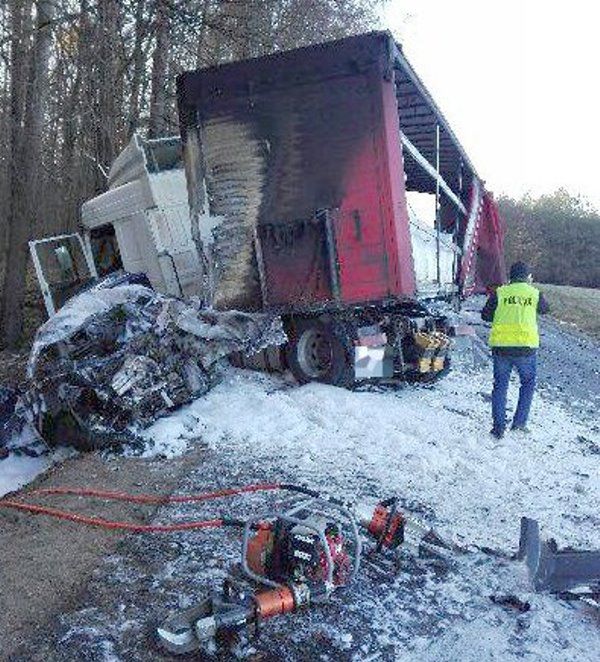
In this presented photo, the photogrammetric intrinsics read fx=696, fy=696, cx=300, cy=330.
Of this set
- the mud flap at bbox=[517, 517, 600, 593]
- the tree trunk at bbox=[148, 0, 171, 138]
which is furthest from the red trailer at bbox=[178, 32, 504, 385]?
the tree trunk at bbox=[148, 0, 171, 138]

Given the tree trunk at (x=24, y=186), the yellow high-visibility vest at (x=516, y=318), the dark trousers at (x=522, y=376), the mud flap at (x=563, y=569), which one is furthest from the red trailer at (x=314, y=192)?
the tree trunk at (x=24, y=186)

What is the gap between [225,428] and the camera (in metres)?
6.25

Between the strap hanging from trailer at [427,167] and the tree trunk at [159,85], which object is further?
the tree trunk at [159,85]

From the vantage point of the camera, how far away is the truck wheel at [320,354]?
7.52 meters

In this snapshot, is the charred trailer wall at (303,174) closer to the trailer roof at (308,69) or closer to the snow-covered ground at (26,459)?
the trailer roof at (308,69)

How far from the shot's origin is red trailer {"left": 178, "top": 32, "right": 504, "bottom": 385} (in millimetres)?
6648

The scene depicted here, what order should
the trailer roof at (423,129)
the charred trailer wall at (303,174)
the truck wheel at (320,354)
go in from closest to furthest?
the charred trailer wall at (303,174), the trailer roof at (423,129), the truck wheel at (320,354)

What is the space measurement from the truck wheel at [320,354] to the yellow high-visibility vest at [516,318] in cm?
154

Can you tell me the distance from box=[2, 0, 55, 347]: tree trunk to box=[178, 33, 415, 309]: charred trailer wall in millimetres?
6271

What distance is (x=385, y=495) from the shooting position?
15.9 ft

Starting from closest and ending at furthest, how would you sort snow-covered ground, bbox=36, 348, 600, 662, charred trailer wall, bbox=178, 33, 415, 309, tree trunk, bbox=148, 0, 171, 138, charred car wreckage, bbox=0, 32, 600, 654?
snow-covered ground, bbox=36, 348, 600, 662
charred car wreckage, bbox=0, 32, 600, 654
charred trailer wall, bbox=178, 33, 415, 309
tree trunk, bbox=148, 0, 171, 138

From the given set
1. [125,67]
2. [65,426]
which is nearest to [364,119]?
[65,426]

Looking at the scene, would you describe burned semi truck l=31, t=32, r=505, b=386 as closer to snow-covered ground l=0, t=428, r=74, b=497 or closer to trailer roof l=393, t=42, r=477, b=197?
trailer roof l=393, t=42, r=477, b=197

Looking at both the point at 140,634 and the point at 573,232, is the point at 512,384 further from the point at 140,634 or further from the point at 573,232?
the point at 573,232
